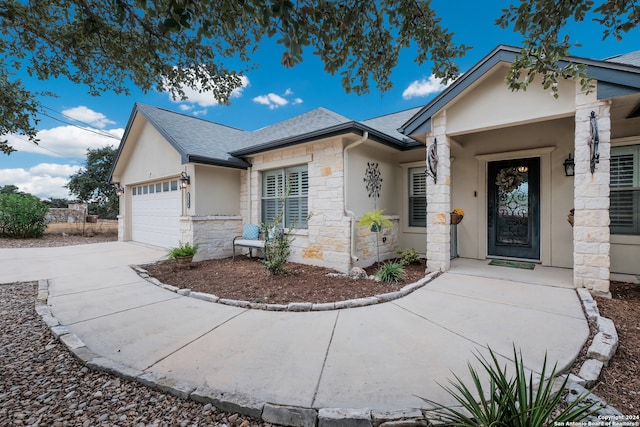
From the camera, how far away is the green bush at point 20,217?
11570 mm

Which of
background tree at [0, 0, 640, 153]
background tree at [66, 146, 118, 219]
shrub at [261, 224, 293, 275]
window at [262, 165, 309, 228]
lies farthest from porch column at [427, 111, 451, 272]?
background tree at [66, 146, 118, 219]

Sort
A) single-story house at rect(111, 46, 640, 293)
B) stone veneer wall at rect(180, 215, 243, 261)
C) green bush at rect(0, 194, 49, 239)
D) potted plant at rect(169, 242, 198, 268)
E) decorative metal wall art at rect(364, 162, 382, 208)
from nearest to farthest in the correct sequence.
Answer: single-story house at rect(111, 46, 640, 293)
potted plant at rect(169, 242, 198, 268)
decorative metal wall art at rect(364, 162, 382, 208)
stone veneer wall at rect(180, 215, 243, 261)
green bush at rect(0, 194, 49, 239)

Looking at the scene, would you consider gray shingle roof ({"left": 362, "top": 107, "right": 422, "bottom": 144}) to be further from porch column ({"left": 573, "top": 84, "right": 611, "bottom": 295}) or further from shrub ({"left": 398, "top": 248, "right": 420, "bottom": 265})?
porch column ({"left": 573, "top": 84, "right": 611, "bottom": 295})

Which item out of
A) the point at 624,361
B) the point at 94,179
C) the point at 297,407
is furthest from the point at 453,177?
the point at 94,179

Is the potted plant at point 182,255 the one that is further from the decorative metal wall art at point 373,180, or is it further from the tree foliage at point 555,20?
the tree foliage at point 555,20

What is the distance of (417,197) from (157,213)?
9097 millimetres

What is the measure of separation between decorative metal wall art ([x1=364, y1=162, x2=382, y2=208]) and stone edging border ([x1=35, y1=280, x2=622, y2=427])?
4605 millimetres

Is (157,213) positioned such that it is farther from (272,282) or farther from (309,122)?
(272,282)

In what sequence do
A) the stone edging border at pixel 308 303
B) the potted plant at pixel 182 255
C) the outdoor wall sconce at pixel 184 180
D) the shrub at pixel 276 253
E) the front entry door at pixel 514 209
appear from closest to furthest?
the stone edging border at pixel 308 303
the shrub at pixel 276 253
the front entry door at pixel 514 209
the potted plant at pixel 182 255
the outdoor wall sconce at pixel 184 180

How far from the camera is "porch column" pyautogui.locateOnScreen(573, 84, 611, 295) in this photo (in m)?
3.97

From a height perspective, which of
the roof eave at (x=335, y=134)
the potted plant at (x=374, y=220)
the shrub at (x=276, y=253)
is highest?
the roof eave at (x=335, y=134)

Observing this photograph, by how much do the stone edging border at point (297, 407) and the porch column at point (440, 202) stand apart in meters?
2.78

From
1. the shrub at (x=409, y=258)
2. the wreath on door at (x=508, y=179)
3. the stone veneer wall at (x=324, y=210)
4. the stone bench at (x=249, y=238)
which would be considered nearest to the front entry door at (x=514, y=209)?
the wreath on door at (x=508, y=179)

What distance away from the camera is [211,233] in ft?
24.8
